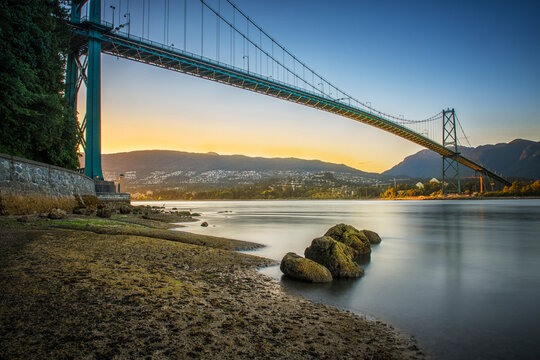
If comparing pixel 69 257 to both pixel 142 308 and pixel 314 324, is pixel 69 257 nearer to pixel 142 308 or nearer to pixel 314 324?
pixel 142 308

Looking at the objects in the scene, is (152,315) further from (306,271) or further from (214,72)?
(214,72)

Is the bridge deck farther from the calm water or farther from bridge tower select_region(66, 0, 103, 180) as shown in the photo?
the calm water

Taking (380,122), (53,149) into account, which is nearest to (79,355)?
(53,149)

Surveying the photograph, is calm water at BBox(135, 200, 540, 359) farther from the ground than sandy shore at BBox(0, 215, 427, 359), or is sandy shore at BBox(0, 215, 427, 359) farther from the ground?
sandy shore at BBox(0, 215, 427, 359)

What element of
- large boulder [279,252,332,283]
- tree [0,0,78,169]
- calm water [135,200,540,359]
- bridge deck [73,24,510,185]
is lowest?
calm water [135,200,540,359]

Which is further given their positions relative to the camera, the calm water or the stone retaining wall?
the stone retaining wall

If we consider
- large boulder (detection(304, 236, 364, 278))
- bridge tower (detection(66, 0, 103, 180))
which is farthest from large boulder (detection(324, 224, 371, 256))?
bridge tower (detection(66, 0, 103, 180))
